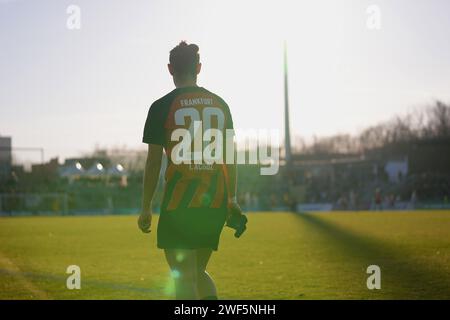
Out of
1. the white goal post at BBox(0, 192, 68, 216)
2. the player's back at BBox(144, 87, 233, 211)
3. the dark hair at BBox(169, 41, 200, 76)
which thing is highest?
the dark hair at BBox(169, 41, 200, 76)

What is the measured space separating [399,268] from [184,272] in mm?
8059

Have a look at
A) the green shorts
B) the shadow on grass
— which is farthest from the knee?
the shadow on grass

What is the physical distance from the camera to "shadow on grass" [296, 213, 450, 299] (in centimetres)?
942

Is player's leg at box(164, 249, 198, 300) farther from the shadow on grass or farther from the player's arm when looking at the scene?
the shadow on grass

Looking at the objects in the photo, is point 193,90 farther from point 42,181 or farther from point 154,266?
point 42,181

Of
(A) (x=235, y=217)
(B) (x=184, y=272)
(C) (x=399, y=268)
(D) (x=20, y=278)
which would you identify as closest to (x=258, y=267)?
(C) (x=399, y=268)

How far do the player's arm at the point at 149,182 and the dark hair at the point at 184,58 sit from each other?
583 mm

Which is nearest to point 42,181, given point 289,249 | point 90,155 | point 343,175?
point 90,155

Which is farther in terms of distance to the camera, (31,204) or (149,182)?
(31,204)

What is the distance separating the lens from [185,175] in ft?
16.6

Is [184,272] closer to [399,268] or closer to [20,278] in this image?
[20,278]
